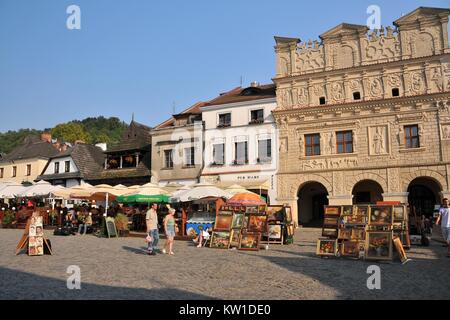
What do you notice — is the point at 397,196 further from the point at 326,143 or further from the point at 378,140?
the point at 326,143

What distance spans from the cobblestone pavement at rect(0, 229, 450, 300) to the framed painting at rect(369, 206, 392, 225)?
4.81 ft

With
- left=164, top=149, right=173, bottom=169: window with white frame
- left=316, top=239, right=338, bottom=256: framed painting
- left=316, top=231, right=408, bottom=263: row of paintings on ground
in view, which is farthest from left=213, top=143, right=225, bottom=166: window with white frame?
left=316, top=231, right=408, bottom=263: row of paintings on ground

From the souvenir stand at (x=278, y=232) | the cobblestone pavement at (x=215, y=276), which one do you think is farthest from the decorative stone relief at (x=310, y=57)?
the cobblestone pavement at (x=215, y=276)

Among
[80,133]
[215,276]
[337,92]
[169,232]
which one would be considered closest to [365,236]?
[215,276]

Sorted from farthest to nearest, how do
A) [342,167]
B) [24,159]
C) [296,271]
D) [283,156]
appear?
1. [24,159]
2. [283,156]
3. [342,167]
4. [296,271]

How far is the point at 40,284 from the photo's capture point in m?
8.45

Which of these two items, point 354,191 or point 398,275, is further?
point 354,191

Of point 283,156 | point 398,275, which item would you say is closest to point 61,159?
point 283,156

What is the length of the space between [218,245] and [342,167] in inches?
567

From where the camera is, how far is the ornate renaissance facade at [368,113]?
26.3 metres

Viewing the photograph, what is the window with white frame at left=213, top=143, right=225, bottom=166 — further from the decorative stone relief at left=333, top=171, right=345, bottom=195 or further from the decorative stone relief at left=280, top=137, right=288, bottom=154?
the decorative stone relief at left=333, top=171, right=345, bottom=195

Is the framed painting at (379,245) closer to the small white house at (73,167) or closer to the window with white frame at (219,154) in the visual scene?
the window with white frame at (219,154)

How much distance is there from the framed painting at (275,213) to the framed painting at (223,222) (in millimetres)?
2502

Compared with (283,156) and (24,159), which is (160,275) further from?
(24,159)
